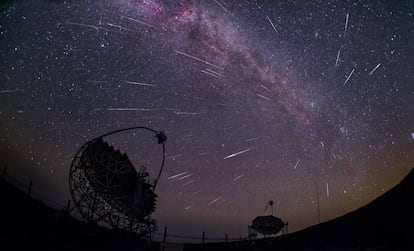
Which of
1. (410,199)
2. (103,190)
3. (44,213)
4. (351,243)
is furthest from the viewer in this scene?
(103,190)

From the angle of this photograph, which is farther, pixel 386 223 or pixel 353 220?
pixel 353 220

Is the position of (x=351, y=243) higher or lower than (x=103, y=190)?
lower

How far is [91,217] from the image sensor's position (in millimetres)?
28672

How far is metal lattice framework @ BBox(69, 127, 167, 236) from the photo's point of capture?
89.4 ft

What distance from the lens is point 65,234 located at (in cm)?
2723

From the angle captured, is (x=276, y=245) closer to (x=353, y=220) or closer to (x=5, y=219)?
(x=353, y=220)

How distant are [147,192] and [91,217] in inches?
235

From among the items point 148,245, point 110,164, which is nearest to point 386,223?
point 110,164

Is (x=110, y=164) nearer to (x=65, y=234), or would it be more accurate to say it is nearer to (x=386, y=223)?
(x=65, y=234)

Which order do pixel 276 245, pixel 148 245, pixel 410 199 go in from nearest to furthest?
pixel 410 199 → pixel 276 245 → pixel 148 245

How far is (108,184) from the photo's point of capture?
92.5ft

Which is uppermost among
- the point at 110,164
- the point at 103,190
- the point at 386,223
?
the point at 110,164

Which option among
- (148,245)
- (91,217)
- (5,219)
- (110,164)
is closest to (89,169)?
(110,164)

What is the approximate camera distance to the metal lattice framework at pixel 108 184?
89.4 ft
